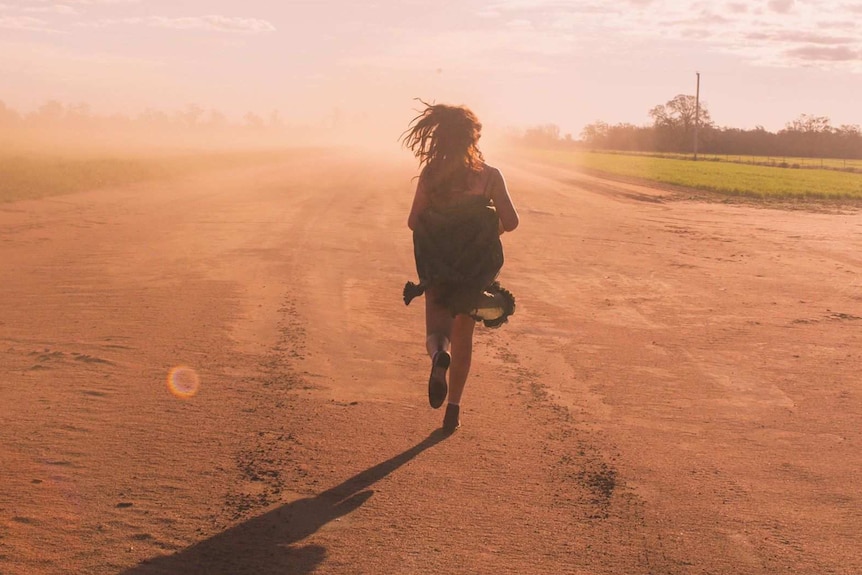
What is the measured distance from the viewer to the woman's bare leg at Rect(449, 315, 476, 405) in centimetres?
499

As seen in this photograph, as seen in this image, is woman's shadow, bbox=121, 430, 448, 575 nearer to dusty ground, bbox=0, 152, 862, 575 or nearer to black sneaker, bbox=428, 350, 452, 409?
dusty ground, bbox=0, 152, 862, 575

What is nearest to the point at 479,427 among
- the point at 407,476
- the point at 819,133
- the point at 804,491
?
the point at 407,476

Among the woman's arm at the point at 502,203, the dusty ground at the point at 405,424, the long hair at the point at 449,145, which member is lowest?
the dusty ground at the point at 405,424

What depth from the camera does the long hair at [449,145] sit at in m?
4.75

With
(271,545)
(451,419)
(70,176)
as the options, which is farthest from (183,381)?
(70,176)

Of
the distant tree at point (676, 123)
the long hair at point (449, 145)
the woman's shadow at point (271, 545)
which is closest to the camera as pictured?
the woman's shadow at point (271, 545)

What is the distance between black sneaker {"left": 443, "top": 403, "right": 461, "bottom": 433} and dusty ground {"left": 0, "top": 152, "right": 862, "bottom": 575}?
11 cm

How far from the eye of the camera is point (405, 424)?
5.29m

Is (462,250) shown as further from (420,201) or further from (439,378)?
(439,378)

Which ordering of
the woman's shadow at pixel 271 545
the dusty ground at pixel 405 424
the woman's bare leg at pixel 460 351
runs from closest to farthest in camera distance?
the woman's shadow at pixel 271 545 < the dusty ground at pixel 405 424 < the woman's bare leg at pixel 460 351

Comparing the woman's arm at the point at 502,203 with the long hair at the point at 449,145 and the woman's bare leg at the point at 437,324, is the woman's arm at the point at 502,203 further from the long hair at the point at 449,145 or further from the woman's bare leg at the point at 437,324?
the woman's bare leg at the point at 437,324

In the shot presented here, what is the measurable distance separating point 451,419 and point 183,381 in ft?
6.20

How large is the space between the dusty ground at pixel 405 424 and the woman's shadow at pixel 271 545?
12 mm

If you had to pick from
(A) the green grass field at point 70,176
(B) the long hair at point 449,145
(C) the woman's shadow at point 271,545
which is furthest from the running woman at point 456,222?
(A) the green grass field at point 70,176
